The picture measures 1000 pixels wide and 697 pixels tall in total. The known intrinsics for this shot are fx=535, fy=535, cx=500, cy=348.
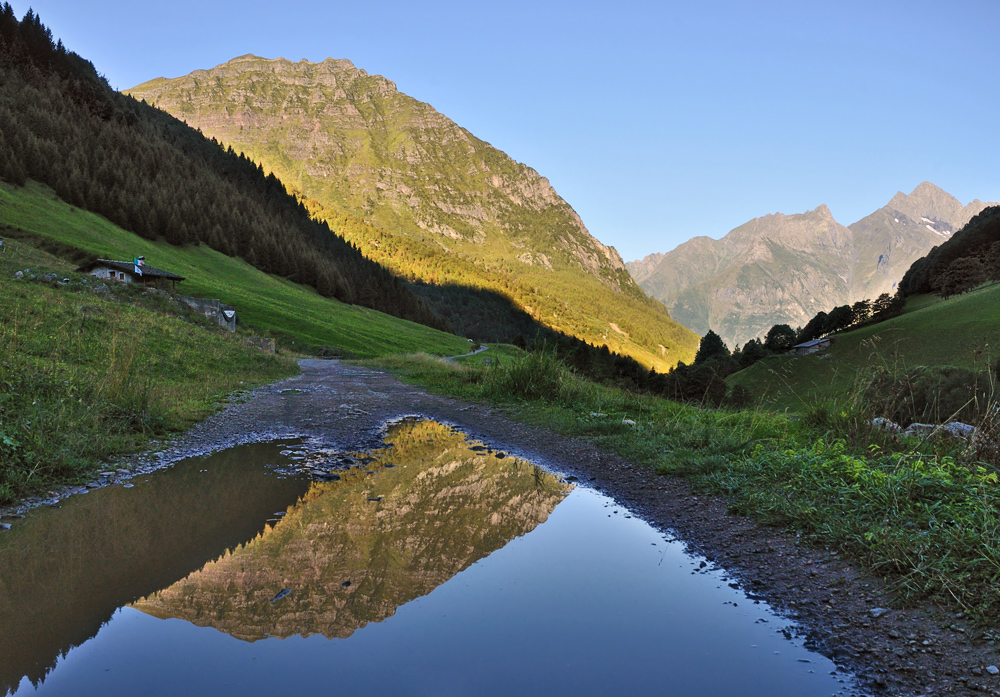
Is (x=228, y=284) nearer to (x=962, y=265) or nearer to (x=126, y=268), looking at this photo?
(x=126, y=268)

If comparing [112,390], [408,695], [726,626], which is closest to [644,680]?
[726,626]

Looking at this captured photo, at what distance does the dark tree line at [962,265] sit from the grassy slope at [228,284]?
58459 mm

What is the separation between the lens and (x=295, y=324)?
210 feet

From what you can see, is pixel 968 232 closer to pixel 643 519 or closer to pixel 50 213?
pixel 643 519

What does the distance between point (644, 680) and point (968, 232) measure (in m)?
77.9

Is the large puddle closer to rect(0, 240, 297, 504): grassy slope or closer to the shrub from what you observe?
rect(0, 240, 297, 504): grassy slope

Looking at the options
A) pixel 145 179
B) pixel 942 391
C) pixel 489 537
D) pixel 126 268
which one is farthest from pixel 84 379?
pixel 145 179

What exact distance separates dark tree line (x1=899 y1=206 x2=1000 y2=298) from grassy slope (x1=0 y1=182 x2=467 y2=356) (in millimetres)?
58459

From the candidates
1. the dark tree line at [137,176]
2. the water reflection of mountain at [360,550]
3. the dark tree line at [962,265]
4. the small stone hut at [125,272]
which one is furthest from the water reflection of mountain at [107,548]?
the dark tree line at [137,176]

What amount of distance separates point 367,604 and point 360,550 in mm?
960

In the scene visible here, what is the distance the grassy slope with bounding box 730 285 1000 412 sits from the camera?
32906mm

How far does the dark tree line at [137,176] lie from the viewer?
85250mm

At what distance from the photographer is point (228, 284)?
75688 millimetres

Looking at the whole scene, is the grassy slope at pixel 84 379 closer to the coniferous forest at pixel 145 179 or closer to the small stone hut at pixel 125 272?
the small stone hut at pixel 125 272
